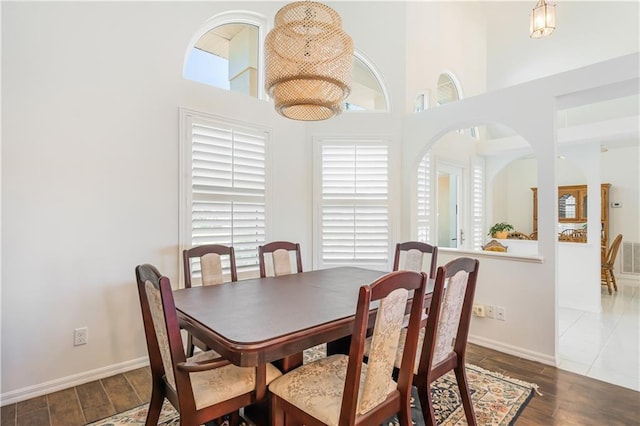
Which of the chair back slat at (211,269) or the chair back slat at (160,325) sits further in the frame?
the chair back slat at (211,269)

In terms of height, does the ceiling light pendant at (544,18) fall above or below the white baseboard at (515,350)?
above

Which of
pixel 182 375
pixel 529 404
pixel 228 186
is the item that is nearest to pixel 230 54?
pixel 228 186

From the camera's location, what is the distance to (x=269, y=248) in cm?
304

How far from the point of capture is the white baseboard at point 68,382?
7.57 ft

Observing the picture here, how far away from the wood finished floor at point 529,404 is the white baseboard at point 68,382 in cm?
4

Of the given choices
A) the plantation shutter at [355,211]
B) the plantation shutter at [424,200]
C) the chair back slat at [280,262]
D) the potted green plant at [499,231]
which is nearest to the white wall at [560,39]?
the potted green plant at [499,231]

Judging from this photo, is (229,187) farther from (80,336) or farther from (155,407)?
(155,407)

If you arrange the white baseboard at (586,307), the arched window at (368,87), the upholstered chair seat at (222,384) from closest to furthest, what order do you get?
the upholstered chair seat at (222,384)
the arched window at (368,87)
the white baseboard at (586,307)

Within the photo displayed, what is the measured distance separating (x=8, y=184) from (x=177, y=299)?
1450mm

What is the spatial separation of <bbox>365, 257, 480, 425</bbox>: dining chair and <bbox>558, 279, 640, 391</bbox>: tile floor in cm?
153

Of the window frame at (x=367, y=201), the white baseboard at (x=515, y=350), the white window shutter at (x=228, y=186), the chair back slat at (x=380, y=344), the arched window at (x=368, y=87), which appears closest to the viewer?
the chair back slat at (x=380, y=344)

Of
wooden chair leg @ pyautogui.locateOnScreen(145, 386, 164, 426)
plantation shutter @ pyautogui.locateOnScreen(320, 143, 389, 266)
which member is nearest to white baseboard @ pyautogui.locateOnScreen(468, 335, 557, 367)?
plantation shutter @ pyautogui.locateOnScreen(320, 143, 389, 266)

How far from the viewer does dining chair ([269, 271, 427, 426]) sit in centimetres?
133

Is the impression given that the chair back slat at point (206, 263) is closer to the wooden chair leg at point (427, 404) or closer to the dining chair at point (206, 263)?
the dining chair at point (206, 263)
